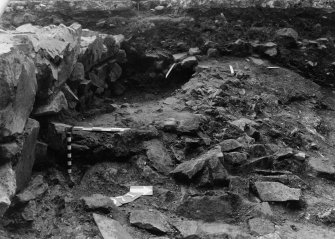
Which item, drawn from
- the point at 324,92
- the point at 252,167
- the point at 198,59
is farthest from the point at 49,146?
the point at 324,92

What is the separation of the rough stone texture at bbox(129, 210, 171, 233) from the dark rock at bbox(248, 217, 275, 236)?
0.76 meters

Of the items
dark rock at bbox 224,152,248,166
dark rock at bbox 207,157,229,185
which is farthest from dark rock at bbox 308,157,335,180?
dark rock at bbox 207,157,229,185

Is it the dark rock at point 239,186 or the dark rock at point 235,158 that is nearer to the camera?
the dark rock at point 239,186

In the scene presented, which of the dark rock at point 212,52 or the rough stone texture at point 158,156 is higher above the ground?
the rough stone texture at point 158,156

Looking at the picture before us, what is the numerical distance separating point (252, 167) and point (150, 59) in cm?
309

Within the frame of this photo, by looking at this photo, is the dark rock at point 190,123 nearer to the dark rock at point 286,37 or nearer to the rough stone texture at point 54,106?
the rough stone texture at point 54,106

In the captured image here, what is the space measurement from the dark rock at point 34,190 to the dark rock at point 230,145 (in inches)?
77.2

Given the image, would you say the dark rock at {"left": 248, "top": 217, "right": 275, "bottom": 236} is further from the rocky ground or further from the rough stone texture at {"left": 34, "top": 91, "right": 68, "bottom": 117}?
the rough stone texture at {"left": 34, "top": 91, "right": 68, "bottom": 117}

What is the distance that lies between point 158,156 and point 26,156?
1.46m

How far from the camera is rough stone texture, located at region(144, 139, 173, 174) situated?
476 centimetres

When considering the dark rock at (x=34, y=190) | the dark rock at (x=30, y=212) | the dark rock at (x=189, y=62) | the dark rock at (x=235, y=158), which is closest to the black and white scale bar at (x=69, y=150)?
the dark rock at (x=34, y=190)

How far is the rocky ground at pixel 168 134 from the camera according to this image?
3926 millimetres

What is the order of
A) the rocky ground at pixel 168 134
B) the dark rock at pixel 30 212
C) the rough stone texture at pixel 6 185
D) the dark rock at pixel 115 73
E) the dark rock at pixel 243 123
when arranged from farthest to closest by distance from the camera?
the dark rock at pixel 115 73
the dark rock at pixel 243 123
the rocky ground at pixel 168 134
the dark rock at pixel 30 212
the rough stone texture at pixel 6 185

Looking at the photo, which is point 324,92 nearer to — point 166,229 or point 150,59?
point 150,59
